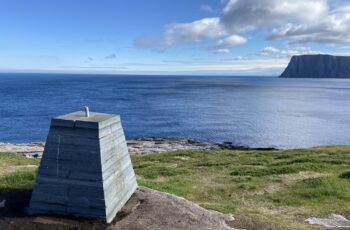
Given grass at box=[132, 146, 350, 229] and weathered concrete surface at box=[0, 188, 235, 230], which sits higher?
weathered concrete surface at box=[0, 188, 235, 230]

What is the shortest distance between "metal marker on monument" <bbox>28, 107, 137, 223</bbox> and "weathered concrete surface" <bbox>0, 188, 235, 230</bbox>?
45cm

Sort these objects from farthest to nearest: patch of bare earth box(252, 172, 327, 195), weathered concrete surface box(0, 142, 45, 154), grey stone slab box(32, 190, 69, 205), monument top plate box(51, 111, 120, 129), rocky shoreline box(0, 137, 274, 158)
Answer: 1. rocky shoreline box(0, 137, 274, 158)
2. weathered concrete surface box(0, 142, 45, 154)
3. patch of bare earth box(252, 172, 327, 195)
4. grey stone slab box(32, 190, 69, 205)
5. monument top plate box(51, 111, 120, 129)

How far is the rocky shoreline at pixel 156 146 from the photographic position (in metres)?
60.4

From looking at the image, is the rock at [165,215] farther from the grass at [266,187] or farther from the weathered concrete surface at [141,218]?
the grass at [266,187]

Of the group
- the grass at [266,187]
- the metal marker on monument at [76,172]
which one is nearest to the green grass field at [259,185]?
the grass at [266,187]

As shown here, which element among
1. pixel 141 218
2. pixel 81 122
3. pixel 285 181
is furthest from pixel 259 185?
pixel 81 122

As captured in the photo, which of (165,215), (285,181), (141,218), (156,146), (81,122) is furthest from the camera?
(156,146)

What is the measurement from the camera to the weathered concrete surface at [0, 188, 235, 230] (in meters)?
15.0

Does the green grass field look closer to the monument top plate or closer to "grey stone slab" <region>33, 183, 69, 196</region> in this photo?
"grey stone slab" <region>33, 183, 69, 196</region>

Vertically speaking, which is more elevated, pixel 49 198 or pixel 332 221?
pixel 49 198

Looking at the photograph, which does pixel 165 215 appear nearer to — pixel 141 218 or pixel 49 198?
pixel 141 218

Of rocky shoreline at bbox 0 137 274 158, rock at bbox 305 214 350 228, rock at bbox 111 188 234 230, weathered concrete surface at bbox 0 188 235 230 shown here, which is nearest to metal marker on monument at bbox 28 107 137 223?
weathered concrete surface at bbox 0 188 235 230

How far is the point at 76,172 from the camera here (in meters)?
15.4

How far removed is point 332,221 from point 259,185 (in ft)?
27.1
